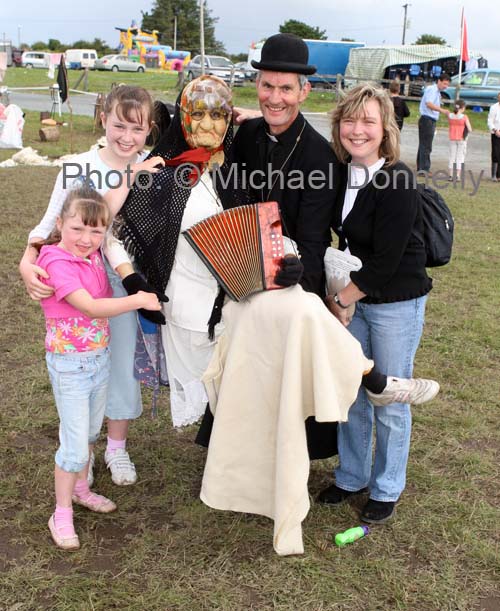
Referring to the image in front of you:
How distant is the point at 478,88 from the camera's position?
26.0m

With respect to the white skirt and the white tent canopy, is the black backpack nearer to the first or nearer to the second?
the white skirt

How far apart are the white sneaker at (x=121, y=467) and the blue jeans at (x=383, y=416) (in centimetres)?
109

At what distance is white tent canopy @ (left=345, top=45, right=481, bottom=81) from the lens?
110ft

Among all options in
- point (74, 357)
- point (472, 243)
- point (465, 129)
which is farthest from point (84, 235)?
point (465, 129)

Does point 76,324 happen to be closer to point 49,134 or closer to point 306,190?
point 306,190

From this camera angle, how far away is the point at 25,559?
2963 mm

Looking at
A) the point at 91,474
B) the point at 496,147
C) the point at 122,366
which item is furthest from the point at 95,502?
the point at 496,147

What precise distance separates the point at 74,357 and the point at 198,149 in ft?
3.45

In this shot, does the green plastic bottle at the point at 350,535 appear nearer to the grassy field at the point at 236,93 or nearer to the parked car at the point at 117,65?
the grassy field at the point at 236,93

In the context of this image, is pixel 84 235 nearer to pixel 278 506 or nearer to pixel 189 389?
pixel 189 389

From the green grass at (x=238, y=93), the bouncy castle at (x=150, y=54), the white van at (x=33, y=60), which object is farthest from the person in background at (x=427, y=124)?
the white van at (x=33, y=60)

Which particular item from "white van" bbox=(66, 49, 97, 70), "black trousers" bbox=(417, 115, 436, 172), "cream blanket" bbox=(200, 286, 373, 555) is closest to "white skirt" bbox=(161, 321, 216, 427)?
"cream blanket" bbox=(200, 286, 373, 555)

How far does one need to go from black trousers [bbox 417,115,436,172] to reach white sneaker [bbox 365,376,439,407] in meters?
11.0

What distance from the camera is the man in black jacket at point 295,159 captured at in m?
2.86
